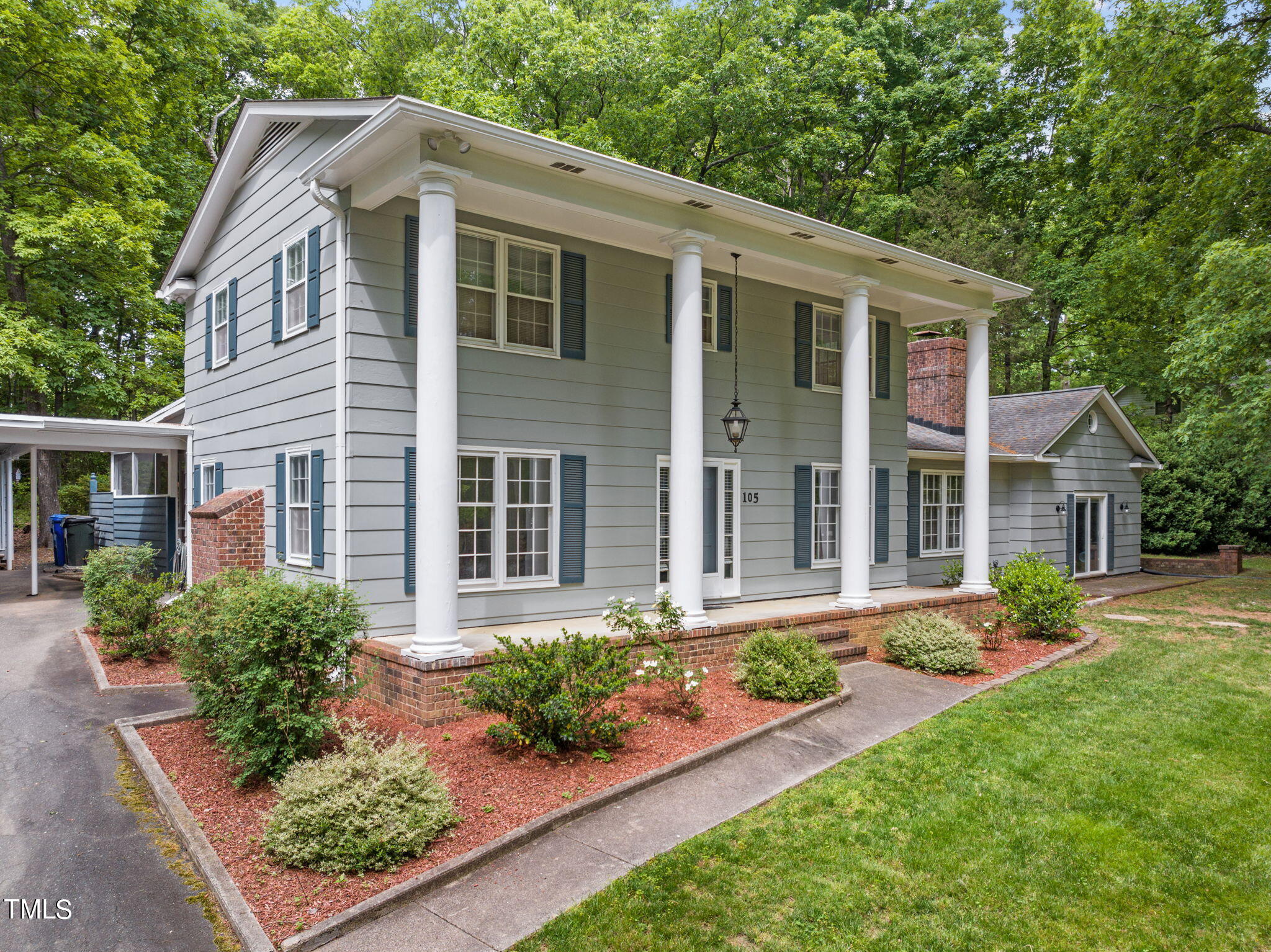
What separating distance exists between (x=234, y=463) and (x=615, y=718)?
7.62 meters

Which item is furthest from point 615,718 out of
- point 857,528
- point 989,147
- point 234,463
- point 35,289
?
point 989,147

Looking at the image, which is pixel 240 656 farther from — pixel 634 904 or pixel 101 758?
pixel 634 904

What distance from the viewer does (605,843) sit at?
4.76 meters

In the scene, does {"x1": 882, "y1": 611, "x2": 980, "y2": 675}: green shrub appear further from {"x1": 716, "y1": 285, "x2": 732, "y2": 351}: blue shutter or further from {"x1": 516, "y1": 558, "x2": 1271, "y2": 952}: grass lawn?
{"x1": 716, "y1": 285, "x2": 732, "y2": 351}: blue shutter

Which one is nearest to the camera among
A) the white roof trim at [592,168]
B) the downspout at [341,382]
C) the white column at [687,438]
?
the white roof trim at [592,168]

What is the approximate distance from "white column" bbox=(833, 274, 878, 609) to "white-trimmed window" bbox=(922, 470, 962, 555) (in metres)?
5.30

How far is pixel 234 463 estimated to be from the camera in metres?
10.7

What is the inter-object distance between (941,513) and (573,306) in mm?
10245

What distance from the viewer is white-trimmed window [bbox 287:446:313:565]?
8.71 metres

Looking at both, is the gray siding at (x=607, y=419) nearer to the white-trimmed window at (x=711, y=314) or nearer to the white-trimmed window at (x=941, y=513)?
the white-trimmed window at (x=711, y=314)

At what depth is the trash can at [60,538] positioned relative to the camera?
18.8m

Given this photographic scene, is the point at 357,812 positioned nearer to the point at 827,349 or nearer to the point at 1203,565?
the point at 827,349

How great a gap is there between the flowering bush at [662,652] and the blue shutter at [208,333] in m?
8.37

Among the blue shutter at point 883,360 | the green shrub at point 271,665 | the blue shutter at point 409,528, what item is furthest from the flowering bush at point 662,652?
the blue shutter at point 883,360
